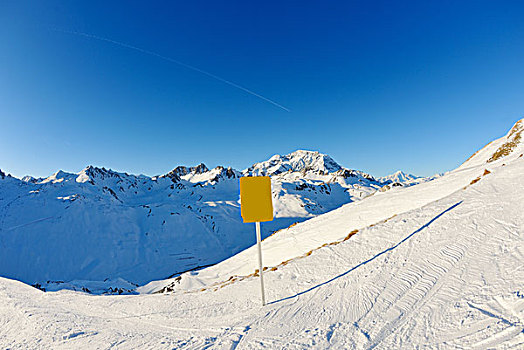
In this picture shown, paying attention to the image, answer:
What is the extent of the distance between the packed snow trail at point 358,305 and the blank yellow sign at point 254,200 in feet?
5.34

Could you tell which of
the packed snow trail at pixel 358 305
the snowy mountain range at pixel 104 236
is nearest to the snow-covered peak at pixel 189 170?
the snowy mountain range at pixel 104 236

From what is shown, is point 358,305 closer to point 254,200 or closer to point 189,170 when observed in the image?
point 254,200

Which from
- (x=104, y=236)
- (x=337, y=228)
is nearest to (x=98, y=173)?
(x=104, y=236)

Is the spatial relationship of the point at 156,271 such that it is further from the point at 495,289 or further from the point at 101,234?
the point at 495,289

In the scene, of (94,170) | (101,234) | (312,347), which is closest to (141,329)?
(312,347)

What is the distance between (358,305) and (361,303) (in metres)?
0.08

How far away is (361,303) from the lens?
3529 millimetres

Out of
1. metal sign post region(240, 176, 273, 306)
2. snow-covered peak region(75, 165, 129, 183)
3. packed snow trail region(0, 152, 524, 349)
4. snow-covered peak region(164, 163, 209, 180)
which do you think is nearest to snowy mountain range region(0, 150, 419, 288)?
packed snow trail region(0, 152, 524, 349)

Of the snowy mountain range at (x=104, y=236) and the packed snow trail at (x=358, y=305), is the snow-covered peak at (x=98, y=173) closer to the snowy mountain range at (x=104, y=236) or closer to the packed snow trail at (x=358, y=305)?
the snowy mountain range at (x=104, y=236)

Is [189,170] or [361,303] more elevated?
[189,170]

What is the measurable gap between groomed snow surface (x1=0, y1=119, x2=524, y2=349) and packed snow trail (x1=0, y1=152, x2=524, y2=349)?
17 millimetres

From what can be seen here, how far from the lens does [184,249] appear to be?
47.7 metres

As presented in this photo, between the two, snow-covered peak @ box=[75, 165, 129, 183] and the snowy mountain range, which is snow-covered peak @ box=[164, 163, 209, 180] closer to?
snow-covered peak @ box=[75, 165, 129, 183]

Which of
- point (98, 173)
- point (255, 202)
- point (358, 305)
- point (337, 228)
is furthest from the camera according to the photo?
point (98, 173)
